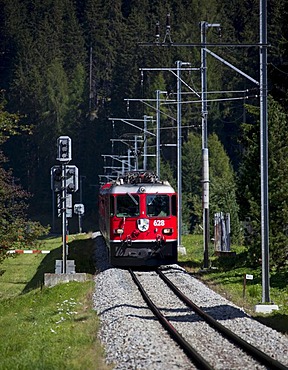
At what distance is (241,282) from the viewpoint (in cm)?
2611

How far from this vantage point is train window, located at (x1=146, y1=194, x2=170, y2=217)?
29781 mm

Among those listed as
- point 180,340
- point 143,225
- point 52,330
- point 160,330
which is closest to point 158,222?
point 143,225

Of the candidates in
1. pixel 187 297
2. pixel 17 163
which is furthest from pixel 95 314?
pixel 17 163

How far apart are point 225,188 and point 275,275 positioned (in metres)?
34.4

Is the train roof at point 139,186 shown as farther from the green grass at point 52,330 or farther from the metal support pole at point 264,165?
the metal support pole at point 264,165

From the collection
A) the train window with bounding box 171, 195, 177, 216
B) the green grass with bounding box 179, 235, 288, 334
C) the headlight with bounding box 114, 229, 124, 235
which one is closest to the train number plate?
the train window with bounding box 171, 195, 177, 216

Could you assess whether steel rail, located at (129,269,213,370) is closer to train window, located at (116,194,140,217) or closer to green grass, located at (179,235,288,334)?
green grass, located at (179,235,288,334)

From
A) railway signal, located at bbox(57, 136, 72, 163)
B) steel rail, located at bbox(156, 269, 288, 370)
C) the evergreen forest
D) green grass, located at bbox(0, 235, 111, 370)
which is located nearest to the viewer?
steel rail, located at bbox(156, 269, 288, 370)

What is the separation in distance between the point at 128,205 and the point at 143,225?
2.74 feet

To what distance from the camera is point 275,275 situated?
27.7 meters

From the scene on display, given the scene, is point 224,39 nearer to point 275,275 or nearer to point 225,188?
point 225,188

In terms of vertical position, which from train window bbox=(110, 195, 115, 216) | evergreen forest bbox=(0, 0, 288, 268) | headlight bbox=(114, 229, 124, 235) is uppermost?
evergreen forest bbox=(0, 0, 288, 268)

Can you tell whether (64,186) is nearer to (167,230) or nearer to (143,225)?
(143,225)

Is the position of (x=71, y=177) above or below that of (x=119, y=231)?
above
